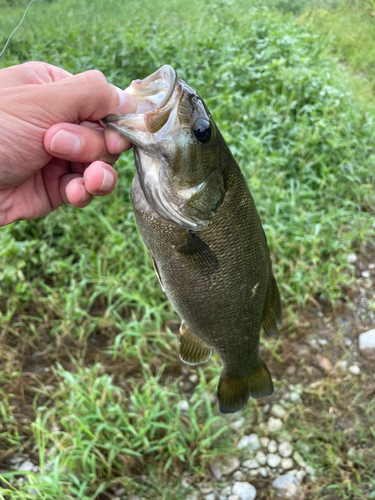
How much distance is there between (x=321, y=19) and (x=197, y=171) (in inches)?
212

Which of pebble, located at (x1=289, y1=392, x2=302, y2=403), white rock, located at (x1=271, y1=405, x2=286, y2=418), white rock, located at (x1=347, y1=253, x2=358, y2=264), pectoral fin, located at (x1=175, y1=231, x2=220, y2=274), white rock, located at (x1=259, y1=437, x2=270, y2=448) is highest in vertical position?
→ pectoral fin, located at (x1=175, y1=231, x2=220, y2=274)

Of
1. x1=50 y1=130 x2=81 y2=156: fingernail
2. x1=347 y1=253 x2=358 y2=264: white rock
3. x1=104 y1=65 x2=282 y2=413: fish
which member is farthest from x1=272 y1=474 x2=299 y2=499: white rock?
x1=50 y1=130 x2=81 y2=156: fingernail

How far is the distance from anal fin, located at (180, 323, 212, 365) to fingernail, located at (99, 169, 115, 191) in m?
0.68

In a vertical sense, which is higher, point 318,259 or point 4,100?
point 4,100

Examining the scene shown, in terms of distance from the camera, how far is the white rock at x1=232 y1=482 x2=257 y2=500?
2.00m

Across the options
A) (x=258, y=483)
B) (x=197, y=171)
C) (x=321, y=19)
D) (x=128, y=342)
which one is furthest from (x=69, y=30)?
(x=258, y=483)

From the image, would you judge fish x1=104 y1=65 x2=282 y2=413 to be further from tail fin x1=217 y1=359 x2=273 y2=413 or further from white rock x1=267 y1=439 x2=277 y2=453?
white rock x1=267 y1=439 x2=277 y2=453

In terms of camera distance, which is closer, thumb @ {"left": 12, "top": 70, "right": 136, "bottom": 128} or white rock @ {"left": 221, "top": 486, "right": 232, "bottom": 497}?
thumb @ {"left": 12, "top": 70, "right": 136, "bottom": 128}

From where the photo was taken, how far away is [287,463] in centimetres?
212

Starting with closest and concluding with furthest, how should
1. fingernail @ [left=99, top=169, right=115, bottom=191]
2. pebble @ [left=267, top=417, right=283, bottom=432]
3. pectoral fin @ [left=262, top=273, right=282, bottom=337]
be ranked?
fingernail @ [left=99, top=169, right=115, bottom=191] < pectoral fin @ [left=262, top=273, right=282, bottom=337] < pebble @ [left=267, top=417, right=283, bottom=432]

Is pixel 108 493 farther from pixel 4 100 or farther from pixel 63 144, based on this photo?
pixel 4 100

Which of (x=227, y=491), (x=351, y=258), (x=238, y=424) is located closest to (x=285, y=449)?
(x=238, y=424)

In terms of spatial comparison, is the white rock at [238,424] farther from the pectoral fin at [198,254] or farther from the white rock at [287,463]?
the pectoral fin at [198,254]

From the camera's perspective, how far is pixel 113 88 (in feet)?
4.02
